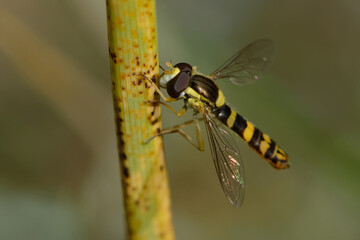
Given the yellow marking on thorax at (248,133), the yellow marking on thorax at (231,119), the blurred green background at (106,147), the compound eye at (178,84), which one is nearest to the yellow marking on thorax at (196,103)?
the compound eye at (178,84)

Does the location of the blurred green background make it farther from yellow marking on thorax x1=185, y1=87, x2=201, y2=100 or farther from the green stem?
the green stem

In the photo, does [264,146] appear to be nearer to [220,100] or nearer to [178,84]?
[220,100]

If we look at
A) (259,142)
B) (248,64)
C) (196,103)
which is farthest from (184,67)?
(259,142)

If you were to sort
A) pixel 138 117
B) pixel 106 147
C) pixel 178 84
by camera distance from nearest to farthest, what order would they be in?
1. pixel 138 117
2. pixel 178 84
3. pixel 106 147

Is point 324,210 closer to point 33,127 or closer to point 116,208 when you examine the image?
point 116,208

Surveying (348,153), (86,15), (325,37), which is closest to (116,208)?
(86,15)

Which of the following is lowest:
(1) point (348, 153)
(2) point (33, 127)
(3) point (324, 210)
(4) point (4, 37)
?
(3) point (324, 210)

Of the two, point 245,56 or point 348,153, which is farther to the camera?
point 348,153

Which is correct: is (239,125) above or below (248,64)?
below
